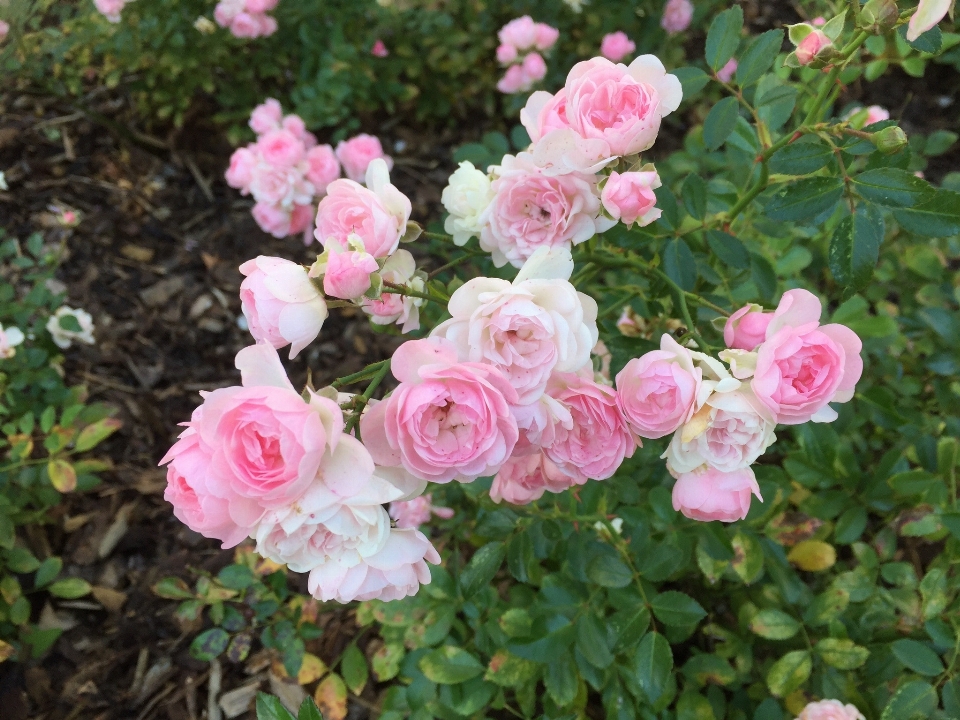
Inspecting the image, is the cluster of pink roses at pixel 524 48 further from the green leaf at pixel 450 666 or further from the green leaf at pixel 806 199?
the green leaf at pixel 450 666

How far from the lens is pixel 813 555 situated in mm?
1385

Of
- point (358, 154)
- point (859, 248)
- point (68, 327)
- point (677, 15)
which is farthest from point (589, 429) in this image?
point (677, 15)

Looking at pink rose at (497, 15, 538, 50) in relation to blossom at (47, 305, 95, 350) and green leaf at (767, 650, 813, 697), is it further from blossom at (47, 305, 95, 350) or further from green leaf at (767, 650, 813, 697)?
green leaf at (767, 650, 813, 697)

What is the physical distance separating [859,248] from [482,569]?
2.50 feet

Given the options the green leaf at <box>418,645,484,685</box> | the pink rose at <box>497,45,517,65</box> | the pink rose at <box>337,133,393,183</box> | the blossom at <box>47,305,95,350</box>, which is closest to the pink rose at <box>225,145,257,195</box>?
the pink rose at <box>337,133,393,183</box>

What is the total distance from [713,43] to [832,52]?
36 cm

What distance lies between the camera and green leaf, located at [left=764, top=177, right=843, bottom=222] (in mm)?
871

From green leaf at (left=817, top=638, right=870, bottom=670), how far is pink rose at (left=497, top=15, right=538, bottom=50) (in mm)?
1868

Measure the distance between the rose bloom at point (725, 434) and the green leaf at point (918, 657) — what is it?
622 millimetres

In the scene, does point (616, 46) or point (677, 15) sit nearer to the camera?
point (616, 46)

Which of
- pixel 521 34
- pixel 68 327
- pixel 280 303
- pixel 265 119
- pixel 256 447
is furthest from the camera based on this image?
pixel 521 34

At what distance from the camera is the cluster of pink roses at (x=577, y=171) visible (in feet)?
2.61

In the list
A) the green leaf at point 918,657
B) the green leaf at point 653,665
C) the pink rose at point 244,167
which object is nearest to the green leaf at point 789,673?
the green leaf at point 918,657

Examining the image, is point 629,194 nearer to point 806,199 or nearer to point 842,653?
point 806,199
